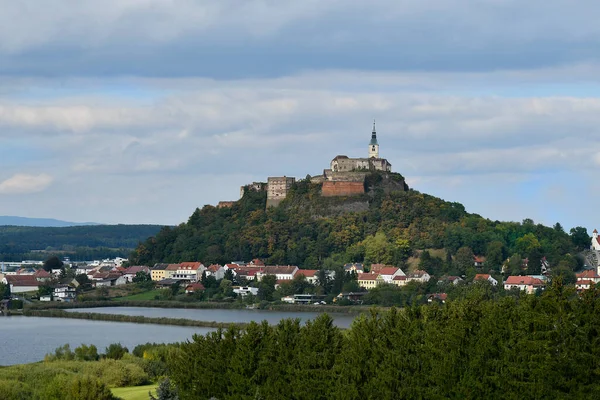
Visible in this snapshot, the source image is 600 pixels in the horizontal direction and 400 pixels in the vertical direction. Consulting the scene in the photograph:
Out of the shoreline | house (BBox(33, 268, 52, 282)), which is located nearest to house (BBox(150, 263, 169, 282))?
house (BBox(33, 268, 52, 282))

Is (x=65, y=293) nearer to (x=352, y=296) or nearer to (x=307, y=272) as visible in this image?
(x=307, y=272)

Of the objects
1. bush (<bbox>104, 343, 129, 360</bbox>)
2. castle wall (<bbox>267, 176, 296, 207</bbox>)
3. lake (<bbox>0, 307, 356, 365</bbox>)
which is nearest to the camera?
bush (<bbox>104, 343, 129, 360</bbox>)

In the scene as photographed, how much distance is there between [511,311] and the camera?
25.7m

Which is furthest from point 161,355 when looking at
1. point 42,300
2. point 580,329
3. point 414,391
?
point 42,300

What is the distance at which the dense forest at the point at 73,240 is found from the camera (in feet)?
526

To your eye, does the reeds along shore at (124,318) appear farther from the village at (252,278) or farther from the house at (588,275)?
the house at (588,275)

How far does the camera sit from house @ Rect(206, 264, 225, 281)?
85125 millimetres

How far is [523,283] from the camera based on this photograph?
230ft

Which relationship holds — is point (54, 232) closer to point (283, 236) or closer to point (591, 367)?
point (283, 236)

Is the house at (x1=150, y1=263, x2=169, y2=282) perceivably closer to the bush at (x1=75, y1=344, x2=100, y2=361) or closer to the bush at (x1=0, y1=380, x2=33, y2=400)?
the bush at (x1=75, y1=344, x2=100, y2=361)

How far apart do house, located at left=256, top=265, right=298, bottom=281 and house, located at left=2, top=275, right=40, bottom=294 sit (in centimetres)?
1671

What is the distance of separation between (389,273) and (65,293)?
912 inches

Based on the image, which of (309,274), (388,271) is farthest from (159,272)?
(388,271)

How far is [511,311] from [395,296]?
146 ft
